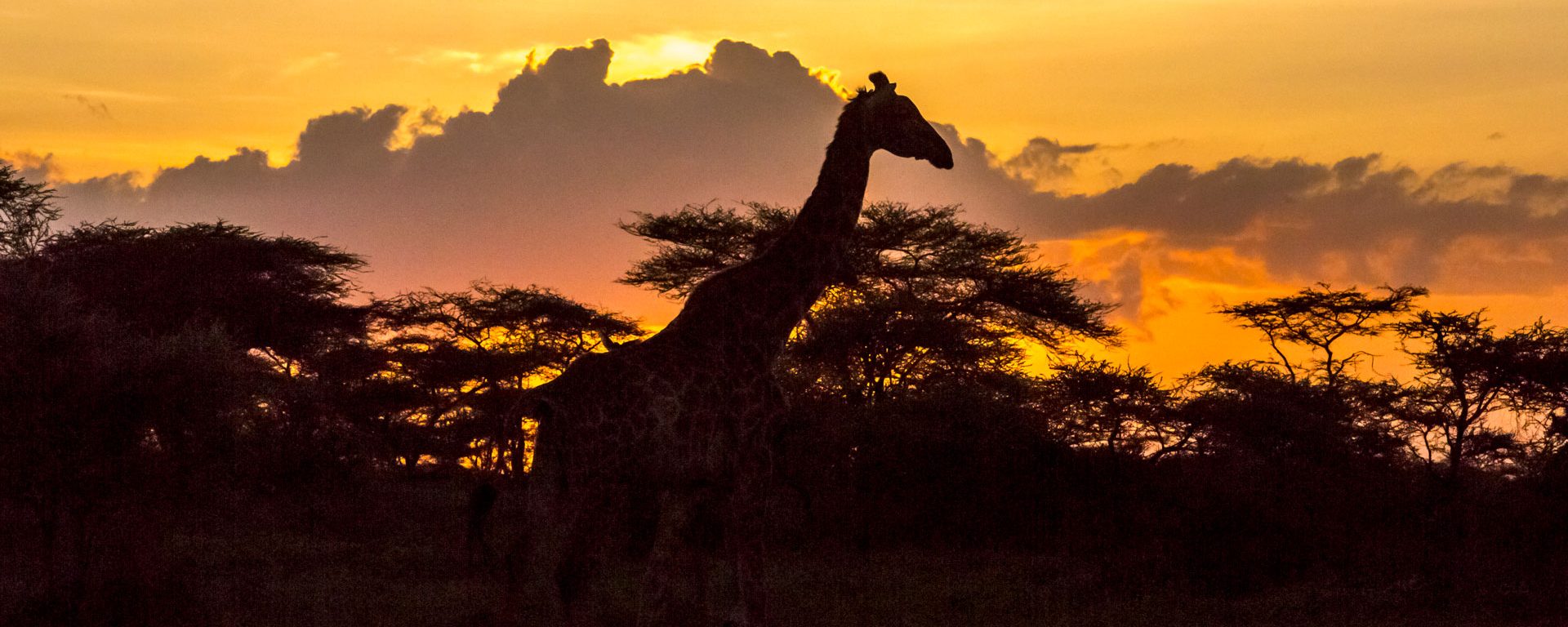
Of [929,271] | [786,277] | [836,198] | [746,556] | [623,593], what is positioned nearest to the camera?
[746,556]

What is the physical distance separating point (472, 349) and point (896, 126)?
83.4 ft

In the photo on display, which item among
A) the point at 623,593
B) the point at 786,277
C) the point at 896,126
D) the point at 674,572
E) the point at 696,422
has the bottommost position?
the point at 623,593

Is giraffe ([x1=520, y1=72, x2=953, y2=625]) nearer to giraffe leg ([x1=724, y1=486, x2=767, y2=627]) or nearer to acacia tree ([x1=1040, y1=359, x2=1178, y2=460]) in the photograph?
giraffe leg ([x1=724, y1=486, x2=767, y2=627])

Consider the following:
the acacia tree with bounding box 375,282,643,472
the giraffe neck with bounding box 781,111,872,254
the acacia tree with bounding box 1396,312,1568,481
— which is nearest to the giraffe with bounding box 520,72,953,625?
the giraffe neck with bounding box 781,111,872,254

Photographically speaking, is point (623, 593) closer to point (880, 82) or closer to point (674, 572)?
point (674, 572)

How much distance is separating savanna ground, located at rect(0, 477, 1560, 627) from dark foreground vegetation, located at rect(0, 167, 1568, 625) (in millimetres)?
55

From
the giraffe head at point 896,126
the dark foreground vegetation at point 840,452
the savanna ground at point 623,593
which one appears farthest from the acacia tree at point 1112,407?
the giraffe head at point 896,126

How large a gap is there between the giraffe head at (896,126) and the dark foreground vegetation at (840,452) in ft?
3.23

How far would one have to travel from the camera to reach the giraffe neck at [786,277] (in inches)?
372

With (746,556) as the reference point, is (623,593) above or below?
below

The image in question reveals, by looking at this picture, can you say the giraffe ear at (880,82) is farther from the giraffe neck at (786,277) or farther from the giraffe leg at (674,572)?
the giraffe leg at (674,572)

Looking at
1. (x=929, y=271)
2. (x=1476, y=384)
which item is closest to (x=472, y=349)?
(x=929, y=271)

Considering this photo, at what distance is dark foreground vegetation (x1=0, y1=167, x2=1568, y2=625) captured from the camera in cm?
1251

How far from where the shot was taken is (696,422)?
29.4ft
